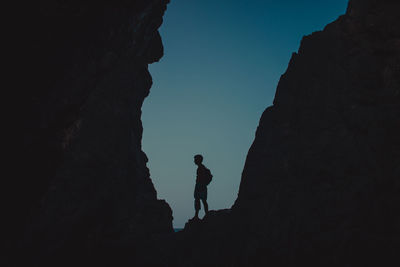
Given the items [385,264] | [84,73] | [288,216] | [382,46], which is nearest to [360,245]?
[385,264]

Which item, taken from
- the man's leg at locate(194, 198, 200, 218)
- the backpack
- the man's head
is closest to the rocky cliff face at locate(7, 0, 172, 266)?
the man's leg at locate(194, 198, 200, 218)

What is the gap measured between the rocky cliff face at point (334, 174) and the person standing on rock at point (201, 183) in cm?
106

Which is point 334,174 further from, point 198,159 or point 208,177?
point 198,159

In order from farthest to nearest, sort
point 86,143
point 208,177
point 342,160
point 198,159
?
point 86,143, point 198,159, point 208,177, point 342,160

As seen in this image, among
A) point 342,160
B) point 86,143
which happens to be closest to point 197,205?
point 342,160

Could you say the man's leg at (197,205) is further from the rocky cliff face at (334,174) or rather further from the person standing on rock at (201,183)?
the rocky cliff face at (334,174)

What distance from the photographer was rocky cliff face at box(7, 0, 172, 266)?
388 inches

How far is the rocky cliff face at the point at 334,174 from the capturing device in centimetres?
929

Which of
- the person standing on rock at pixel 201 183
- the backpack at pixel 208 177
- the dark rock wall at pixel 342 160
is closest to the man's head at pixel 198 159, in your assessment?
the person standing on rock at pixel 201 183

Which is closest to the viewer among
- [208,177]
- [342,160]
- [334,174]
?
[334,174]

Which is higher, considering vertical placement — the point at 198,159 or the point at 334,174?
the point at 198,159

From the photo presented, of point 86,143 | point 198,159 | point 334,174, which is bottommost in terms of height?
point 334,174

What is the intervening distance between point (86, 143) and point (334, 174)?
1968 cm

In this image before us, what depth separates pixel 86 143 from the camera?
73.5 feet
